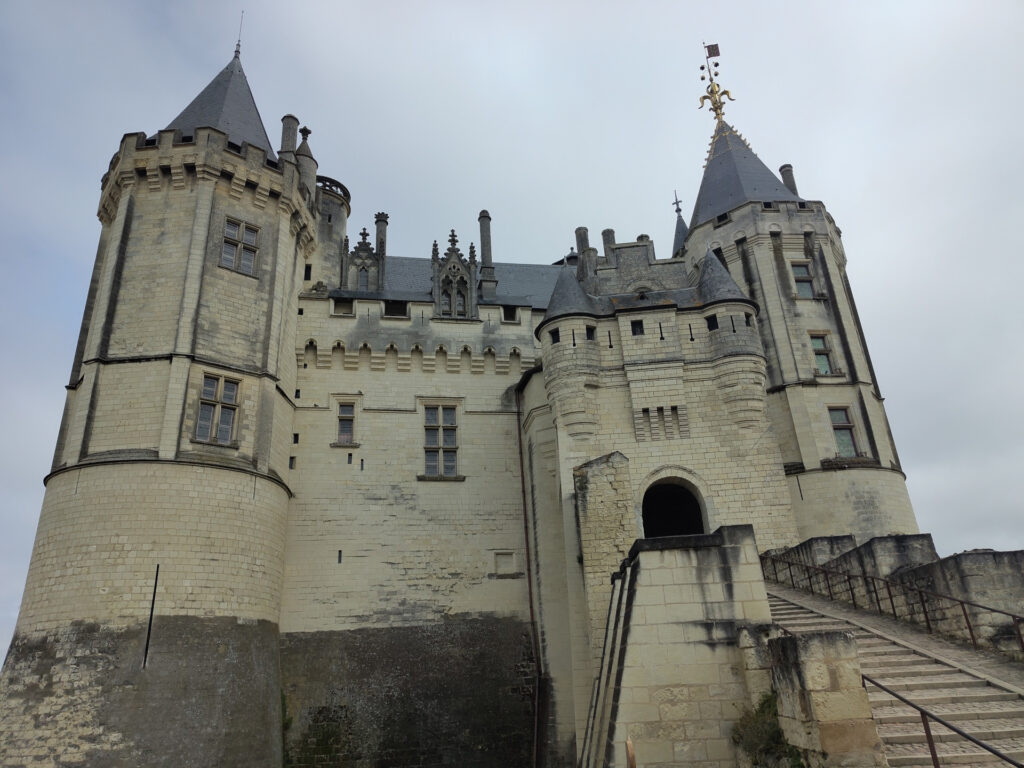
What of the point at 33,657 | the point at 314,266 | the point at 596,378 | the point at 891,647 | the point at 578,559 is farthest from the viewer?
the point at 314,266

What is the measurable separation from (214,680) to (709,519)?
10546mm

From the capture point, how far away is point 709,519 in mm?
15195

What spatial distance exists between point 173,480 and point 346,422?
18.7 feet

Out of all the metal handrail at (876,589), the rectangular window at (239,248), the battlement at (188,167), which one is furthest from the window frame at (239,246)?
the metal handrail at (876,589)

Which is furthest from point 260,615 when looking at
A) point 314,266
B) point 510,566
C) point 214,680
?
point 314,266

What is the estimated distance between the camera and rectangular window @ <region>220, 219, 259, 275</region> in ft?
55.5

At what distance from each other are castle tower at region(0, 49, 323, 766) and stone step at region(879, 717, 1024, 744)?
11103 millimetres

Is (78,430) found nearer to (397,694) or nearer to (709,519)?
(397,694)

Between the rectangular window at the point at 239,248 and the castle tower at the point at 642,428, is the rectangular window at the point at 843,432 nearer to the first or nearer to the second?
the castle tower at the point at 642,428

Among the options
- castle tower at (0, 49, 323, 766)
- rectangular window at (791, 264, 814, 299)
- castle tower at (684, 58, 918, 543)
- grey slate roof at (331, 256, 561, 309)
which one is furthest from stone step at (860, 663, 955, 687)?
grey slate roof at (331, 256, 561, 309)

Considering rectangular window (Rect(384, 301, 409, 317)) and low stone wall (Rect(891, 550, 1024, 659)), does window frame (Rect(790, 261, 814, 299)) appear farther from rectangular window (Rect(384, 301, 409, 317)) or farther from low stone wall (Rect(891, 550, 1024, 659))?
rectangular window (Rect(384, 301, 409, 317))

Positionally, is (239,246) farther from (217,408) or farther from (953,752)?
(953,752)

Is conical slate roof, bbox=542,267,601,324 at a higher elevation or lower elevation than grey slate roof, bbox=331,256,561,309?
lower

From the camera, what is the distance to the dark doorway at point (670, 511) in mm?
17797
